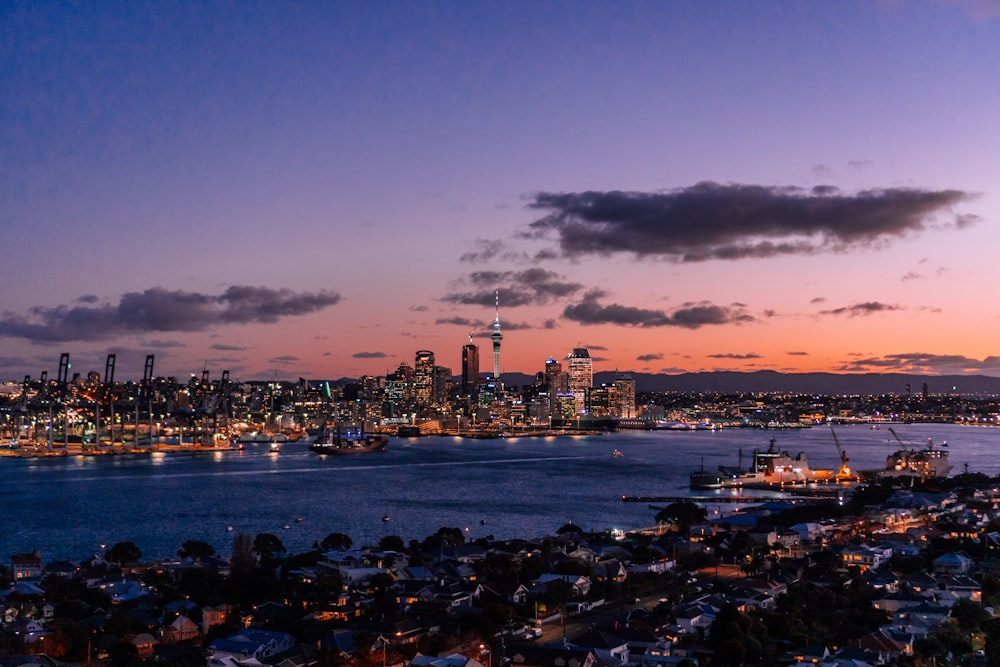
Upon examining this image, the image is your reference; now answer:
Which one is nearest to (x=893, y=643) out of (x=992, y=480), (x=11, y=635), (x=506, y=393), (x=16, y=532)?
(x=11, y=635)

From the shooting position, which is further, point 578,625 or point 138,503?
point 138,503

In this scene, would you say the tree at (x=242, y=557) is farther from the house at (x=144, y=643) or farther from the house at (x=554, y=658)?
the house at (x=554, y=658)

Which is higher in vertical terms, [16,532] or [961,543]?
[961,543]

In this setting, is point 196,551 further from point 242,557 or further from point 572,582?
point 572,582

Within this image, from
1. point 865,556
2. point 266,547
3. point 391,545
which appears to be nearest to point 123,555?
point 266,547

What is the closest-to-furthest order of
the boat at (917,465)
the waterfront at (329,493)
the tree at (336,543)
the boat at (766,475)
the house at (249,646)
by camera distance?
1. the house at (249,646)
2. the tree at (336,543)
3. the waterfront at (329,493)
4. the boat at (766,475)
5. the boat at (917,465)

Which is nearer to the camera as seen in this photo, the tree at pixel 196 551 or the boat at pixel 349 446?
the tree at pixel 196 551

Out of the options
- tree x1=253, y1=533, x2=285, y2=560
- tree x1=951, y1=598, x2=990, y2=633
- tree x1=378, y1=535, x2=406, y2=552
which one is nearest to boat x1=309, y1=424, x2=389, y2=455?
tree x1=253, y1=533, x2=285, y2=560

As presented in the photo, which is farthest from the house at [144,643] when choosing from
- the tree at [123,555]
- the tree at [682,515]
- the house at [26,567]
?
the tree at [682,515]

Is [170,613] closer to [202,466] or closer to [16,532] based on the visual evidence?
[16,532]
